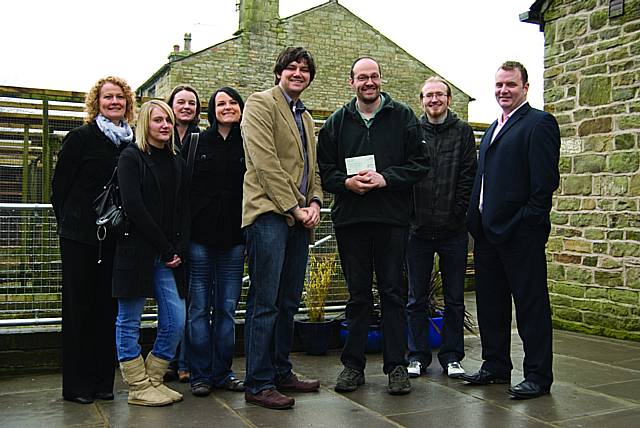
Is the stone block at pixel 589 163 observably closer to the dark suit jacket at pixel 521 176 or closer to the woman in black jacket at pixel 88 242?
the dark suit jacket at pixel 521 176

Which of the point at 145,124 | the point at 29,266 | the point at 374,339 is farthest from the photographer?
the point at 374,339

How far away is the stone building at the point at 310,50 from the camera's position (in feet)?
62.1

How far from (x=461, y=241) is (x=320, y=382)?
1329 mm

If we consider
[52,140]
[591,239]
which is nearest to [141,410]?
[591,239]

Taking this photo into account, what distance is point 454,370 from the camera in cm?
469

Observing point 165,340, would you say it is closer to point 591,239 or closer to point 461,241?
point 461,241

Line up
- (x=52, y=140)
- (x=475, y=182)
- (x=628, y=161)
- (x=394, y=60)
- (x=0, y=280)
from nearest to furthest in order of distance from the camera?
(x=475, y=182), (x=0, y=280), (x=628, y=161), (x=52, y=140), (x=394, y=60)

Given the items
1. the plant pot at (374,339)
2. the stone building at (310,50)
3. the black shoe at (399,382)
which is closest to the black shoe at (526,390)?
the black shoe at (399,382)

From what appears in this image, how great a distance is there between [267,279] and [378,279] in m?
0.74

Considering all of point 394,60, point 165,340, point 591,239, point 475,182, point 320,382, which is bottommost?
point 320,382

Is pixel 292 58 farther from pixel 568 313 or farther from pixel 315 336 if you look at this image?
pixel 568 313

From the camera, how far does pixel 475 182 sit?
14.9ft

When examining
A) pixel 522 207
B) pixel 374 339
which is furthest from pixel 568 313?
pixel 522 207

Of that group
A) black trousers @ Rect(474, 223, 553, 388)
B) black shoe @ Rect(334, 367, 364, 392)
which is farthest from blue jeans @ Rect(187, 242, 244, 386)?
black trousers @ Rect(474, 223, 553, 388)
